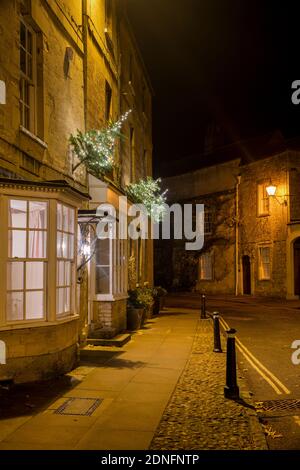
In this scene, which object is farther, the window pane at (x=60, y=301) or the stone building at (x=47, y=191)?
the window pane at (x=60, y=301)

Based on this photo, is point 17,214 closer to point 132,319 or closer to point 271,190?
point 132,319

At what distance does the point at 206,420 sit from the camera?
21.0 feet

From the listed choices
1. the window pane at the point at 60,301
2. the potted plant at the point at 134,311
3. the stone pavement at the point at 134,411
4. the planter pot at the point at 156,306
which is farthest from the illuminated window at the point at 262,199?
the window pane at the point at 60,301

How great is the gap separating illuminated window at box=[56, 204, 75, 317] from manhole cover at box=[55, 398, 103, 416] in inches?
77.8

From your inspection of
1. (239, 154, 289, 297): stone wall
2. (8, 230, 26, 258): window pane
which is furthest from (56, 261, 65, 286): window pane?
(239, 154, 289, 297): stone wall

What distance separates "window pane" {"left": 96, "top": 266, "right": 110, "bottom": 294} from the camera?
42.2 ft

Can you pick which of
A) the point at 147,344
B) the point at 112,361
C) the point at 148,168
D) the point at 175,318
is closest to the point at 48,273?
the point at 112,361

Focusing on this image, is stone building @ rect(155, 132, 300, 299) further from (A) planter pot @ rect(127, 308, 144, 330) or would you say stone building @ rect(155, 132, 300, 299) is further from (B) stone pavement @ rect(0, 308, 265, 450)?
(B) stone pavement @ rect(0, 308, 265, 450)

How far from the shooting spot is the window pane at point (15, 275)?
805 cm

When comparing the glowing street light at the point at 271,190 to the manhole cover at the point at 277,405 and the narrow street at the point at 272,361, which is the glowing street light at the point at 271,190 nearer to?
the narrow street at the point at 272,361

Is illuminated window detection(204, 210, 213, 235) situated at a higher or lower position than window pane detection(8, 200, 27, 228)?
higher

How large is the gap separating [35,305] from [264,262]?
76.1 feet

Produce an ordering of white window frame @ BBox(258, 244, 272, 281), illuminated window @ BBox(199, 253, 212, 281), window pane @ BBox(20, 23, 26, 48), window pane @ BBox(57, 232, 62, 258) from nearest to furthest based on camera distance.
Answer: window pane @ BBox(57, 232, 62, 258)
window pane @ BBox(20, 23, 26, 48)
white window frame @ BBox(258, 244, 272, 281)
illuminated window @ BBox(199, 253, 212, 281)

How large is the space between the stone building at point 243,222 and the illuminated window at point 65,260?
19933 millimetres
